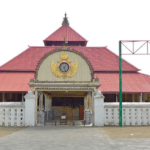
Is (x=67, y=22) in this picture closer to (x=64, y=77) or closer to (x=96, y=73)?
(x=96, y=73)

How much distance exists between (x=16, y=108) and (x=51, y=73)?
11.1ft

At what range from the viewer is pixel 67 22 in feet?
168

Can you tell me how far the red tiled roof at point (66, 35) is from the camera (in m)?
46.5

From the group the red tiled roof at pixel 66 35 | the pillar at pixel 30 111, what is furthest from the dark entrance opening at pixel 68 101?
the pillar at pixel 30 111

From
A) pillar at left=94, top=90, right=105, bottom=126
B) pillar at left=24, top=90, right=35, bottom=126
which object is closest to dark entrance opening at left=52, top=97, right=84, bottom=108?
pillar at left=24, top=90, right=35, bottom=126

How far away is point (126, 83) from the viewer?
3547 centimetres

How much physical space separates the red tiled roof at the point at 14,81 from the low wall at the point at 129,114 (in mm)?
15288

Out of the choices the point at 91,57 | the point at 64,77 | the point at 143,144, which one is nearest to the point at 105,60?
the point at 91,57

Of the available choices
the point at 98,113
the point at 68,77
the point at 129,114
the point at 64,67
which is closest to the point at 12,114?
the point at 68,77

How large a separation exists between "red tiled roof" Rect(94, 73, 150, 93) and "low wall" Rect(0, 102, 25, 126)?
49.2 feet

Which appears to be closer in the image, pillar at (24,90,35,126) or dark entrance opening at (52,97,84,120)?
pillar at (24,90,35,126)

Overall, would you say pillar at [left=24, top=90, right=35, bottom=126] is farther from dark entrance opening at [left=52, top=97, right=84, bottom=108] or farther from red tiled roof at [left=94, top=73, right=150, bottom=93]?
dark entrance opening at [left=52, top=97, right=84, bottom=108]

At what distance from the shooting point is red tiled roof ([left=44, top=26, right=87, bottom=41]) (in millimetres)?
46509

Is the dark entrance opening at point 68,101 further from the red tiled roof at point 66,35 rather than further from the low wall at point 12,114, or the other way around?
the low wall at point 12,114
